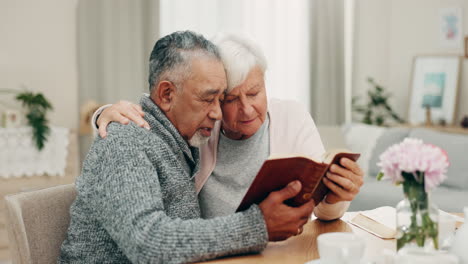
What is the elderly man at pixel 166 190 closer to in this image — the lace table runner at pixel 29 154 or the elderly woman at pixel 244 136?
the elderly woman at pixel 244 136

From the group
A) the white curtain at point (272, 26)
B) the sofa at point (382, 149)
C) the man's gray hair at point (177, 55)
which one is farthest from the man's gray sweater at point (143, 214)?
the white curtain at point (272, 26)

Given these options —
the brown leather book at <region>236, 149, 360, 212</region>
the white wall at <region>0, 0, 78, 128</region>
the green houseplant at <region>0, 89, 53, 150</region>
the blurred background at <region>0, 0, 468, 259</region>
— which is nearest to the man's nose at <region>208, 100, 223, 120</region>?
the brown leather book at <region>236, 149, 360, 212</region>

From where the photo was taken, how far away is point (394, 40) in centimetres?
532

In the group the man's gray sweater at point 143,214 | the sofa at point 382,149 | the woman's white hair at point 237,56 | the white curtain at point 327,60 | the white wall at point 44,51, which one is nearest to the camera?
the man's gray sweater at point 143,214

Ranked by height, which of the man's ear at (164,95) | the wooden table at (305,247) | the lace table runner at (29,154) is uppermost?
the man's ear at (164,95)

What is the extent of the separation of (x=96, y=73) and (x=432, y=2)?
3124 millimetres

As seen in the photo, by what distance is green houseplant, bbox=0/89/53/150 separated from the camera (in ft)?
12.8

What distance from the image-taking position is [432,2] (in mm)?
4934

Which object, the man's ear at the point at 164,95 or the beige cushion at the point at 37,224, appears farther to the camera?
the man's ear at the point at 164,95

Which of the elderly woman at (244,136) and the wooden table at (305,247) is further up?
the elderly woman at (244,136)

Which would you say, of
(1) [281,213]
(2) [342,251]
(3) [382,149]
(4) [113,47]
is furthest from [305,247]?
(4) [113,47]

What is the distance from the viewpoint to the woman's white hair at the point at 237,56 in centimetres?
156

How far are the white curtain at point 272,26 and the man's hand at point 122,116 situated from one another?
3.43 meters

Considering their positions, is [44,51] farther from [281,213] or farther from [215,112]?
[281,213]
